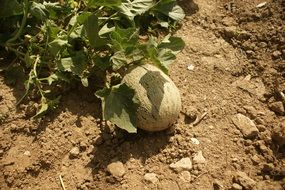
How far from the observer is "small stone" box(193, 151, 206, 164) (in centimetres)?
291

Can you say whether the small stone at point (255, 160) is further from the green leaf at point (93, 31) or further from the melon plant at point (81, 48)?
the green leaf at point (93, 31)

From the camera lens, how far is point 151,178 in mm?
2824

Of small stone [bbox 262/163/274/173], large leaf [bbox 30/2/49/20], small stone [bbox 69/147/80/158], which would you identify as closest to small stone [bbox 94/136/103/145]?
small stone [bbox 69/147/80/158]

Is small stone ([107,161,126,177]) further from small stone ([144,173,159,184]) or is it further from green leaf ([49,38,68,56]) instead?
green leaf ([49,38,68,56])

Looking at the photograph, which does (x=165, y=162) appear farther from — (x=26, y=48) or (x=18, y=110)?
(x=26, y=48)

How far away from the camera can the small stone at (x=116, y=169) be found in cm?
281

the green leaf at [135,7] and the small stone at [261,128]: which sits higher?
the green leaf at [135,7]

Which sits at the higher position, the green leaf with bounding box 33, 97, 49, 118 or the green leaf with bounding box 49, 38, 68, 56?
the green leaf with bounding box 49, 38, 68, 56

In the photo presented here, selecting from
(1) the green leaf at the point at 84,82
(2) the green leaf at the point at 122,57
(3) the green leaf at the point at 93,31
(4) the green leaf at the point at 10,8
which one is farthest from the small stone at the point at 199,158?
(4) the green leaf at the point at 10,8

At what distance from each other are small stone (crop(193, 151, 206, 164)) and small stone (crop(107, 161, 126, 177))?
19.4 inches

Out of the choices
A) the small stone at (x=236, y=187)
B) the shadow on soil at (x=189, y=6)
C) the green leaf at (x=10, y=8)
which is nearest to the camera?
the small stone at (x=236, y=187)

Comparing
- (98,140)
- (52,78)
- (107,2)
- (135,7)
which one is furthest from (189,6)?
(98,140)

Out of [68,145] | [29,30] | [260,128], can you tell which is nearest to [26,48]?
[29,30]

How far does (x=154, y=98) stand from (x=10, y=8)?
129 cm
